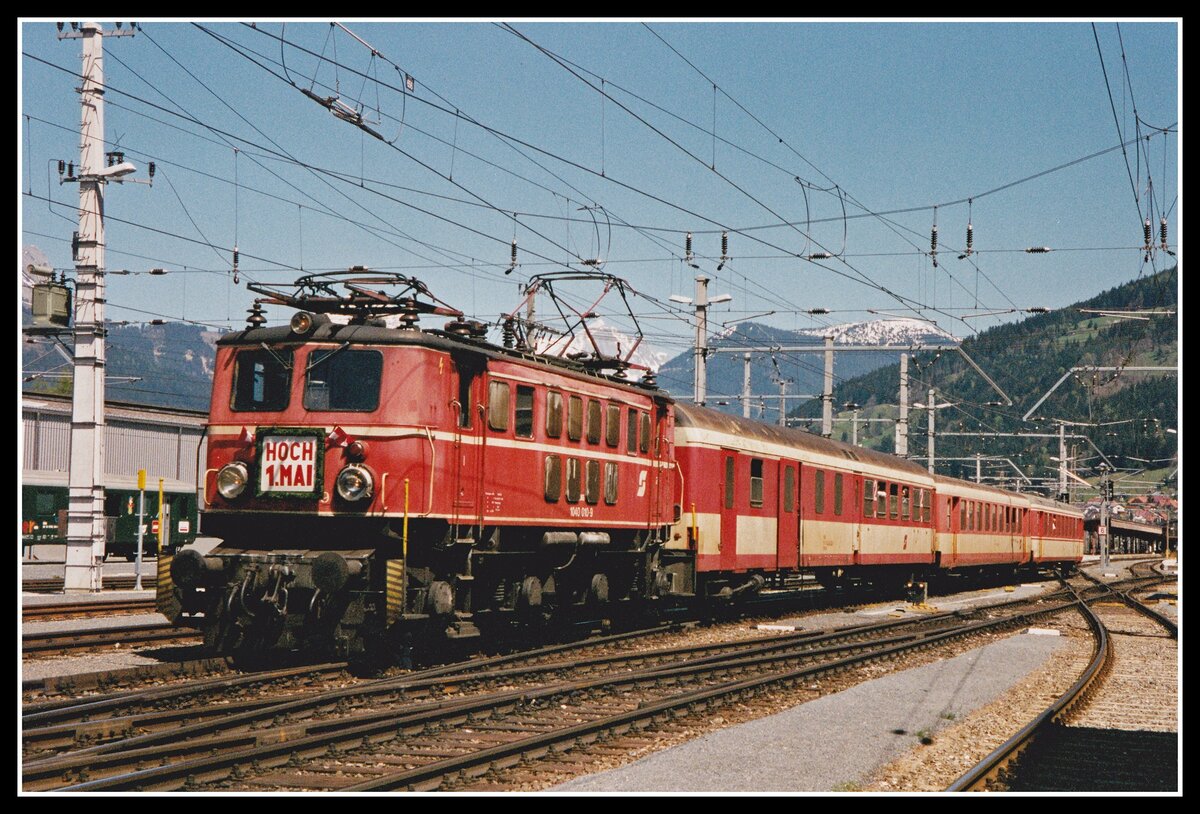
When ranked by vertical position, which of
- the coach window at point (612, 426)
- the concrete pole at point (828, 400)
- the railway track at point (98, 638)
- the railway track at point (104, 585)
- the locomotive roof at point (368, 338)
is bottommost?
the railway track at point (104, 585)

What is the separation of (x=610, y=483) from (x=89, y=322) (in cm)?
1243

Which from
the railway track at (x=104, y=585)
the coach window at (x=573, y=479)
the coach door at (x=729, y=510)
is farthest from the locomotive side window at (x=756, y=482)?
the railway track at (x=104, y=585)

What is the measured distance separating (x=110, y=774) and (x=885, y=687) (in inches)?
Result: 392

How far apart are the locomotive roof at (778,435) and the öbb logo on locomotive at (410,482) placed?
139 cm

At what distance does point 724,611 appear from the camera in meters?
27.4

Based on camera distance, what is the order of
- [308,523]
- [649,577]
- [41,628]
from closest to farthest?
[308,523]
[41,628]
[649,577]

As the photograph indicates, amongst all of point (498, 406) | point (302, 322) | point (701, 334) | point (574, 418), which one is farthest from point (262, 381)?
point (701, 334)

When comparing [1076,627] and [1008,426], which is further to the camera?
[1008,426]

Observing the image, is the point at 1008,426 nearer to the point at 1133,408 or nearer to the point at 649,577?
the point at 1133,408

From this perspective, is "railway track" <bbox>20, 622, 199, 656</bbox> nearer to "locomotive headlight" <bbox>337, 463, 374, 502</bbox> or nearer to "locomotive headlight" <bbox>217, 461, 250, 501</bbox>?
"locomotive headlight" <bbox>217, 461, 250, 501</bbox>

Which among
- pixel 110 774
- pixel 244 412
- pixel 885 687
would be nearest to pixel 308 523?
pixel 244 412

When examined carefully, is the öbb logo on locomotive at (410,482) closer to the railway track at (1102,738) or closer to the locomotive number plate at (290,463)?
the locomotive number plate at (290,463)

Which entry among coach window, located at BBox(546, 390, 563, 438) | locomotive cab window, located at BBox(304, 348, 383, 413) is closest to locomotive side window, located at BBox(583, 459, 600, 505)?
coach window, located at BBox(546, 390, 563, 438)

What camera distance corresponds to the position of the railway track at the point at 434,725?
970 cm
